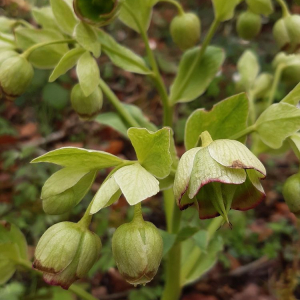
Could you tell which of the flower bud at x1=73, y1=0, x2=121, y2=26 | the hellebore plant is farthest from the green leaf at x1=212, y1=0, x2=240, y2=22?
the flower bud at x1=73, y1=0, x2=121, y2=26

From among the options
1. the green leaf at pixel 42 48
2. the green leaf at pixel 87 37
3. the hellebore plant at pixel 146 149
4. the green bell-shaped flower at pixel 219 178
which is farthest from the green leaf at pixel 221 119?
the green leaf at pixel 42 48

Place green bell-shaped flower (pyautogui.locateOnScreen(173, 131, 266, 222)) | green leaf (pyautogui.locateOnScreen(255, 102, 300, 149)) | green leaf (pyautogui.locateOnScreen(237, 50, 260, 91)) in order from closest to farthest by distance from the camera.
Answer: green bell-shaped flower (pyautogui.locateOnScreen(173, 131, 266, 222)), green leaf (pyautogui.locateOnScreen(255, 102, 300, 149)), green leaf (pyautogui.locateOnScreen(237, 50, 260, 91))

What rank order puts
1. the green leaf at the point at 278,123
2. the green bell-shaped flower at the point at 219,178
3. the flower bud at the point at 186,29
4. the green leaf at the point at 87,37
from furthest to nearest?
1. the flower bud at the point at 186,29
2. the green leaf at the point at 87,37
3. the green leaf at the point at 278,123
4. the green bell-shaped flower at the point at 219,178

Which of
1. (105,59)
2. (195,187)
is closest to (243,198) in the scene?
(195,187)

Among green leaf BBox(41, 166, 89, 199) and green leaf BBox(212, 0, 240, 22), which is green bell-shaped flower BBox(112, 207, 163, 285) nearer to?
green leaf BBox(41, 166, 89, 199)

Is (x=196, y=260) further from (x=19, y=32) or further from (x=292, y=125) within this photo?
(x=19, y=32)

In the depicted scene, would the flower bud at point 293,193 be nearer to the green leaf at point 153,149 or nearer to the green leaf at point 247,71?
the green leaf at point 153,149

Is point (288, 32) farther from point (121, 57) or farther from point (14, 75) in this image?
point (14, 75)
